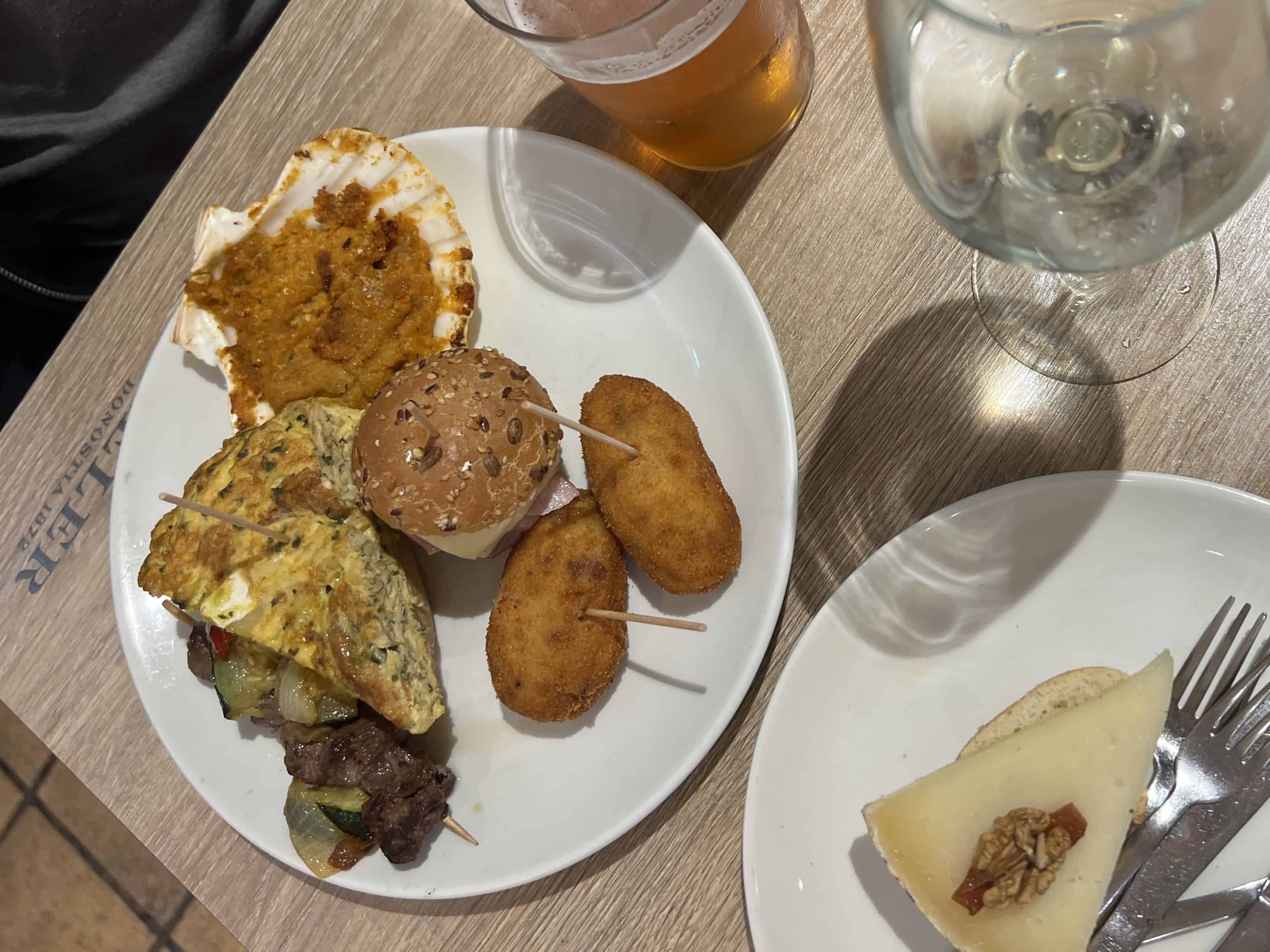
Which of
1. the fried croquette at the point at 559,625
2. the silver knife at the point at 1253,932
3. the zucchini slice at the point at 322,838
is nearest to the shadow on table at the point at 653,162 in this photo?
the fried croquette at the point at 559,625

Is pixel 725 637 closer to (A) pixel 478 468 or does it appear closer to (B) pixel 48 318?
(A) pixel 478 468

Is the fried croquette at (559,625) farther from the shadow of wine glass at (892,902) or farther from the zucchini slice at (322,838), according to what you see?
the shadow of wine glass at (892,902)

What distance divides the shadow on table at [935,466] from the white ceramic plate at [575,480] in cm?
12

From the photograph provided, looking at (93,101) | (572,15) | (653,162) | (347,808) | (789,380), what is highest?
(572,15)

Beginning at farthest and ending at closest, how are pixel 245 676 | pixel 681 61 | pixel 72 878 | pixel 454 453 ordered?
1. pixel 72 878
2. pixel 245 676
3. pixel 454 453
4. pixel 681 61

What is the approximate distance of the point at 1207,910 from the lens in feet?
3.89

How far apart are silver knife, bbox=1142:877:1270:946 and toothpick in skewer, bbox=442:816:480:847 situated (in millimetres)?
944

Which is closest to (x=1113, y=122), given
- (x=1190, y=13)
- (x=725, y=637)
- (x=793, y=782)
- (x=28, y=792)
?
(x=1190, y=13)

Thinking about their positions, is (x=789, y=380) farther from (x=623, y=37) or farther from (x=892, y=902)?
(x=892, y=902)

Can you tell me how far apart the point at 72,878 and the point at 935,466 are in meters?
2.77

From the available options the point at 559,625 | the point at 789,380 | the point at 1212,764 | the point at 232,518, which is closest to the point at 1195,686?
the point at 1212,764

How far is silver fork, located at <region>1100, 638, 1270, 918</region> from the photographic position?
1.20 meters

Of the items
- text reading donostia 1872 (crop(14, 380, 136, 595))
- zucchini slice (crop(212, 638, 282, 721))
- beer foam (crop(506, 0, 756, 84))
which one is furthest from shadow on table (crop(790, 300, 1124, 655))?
text reading donostia 1872 (crop(14, 380, 136, 595))

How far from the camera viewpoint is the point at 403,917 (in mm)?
1484
